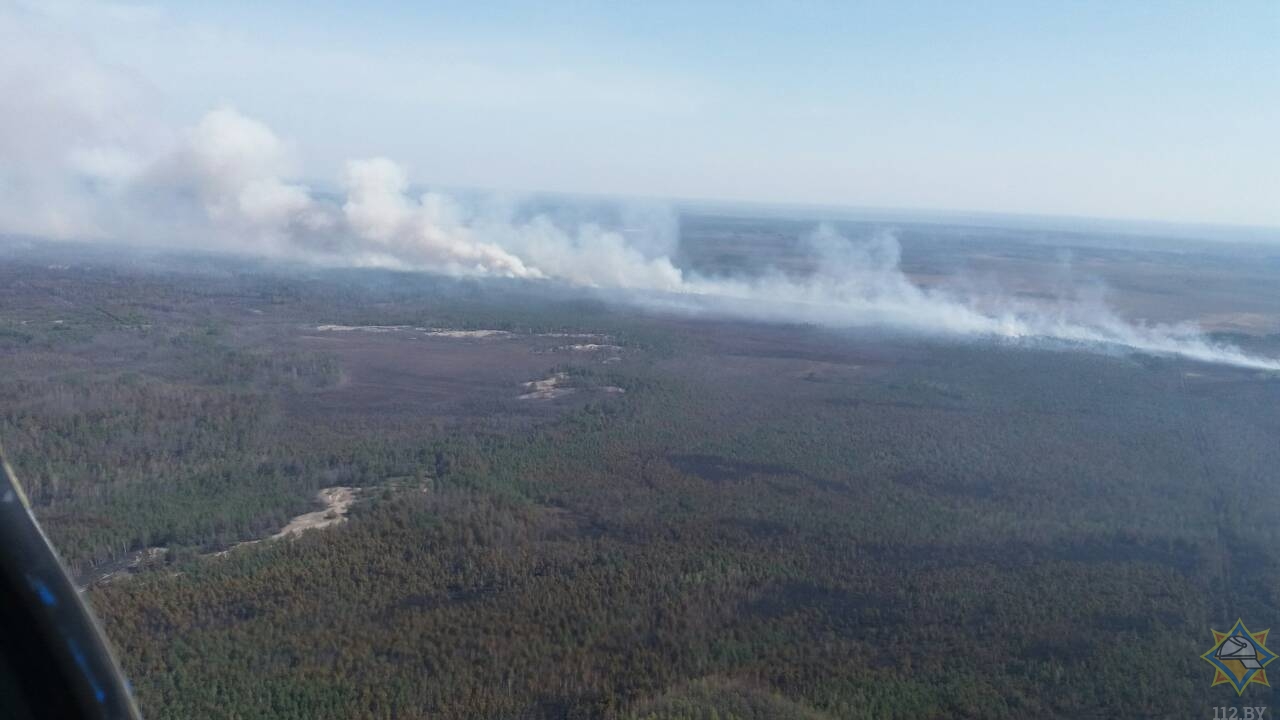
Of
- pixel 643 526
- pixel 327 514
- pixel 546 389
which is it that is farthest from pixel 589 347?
pixel 643 526

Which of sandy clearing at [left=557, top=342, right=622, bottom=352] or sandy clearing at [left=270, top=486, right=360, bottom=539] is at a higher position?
sandy clearing at [left=557, top=342, right=622, bottom=352]

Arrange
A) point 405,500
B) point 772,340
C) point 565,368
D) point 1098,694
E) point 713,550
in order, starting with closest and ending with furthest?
1. point 1098,694
2. point 713,550
3. point 405,500
4. point 565,368
5. point 772,340

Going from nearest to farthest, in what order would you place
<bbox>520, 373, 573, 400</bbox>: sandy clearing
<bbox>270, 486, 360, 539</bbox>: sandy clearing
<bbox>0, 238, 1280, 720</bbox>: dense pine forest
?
<bbox>0, 238, 1280, 720</bbox>: dense pine forest → <bbox>270, 486, 360, 539</bbox>: sandy clearing → <bbox>520, 373, 573, 400</bbox>: sandy clearing

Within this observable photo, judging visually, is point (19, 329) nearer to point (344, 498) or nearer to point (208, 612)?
point (344, 498)

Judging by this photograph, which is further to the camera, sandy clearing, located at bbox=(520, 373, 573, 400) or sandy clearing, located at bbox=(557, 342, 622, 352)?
sandy clearing, located at bbox=(557, 342, 622, 352)

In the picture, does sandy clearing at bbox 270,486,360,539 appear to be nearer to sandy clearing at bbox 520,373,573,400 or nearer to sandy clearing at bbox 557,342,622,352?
sandy clearing at bbox 520,373,573,400

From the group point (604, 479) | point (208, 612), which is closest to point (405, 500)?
point (604, 479)

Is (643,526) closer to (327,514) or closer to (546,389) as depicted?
(327,514)

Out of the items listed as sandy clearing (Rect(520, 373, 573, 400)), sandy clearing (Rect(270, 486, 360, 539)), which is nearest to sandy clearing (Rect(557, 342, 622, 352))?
sandy clearing (Rect(520, 373, 573, 400))
